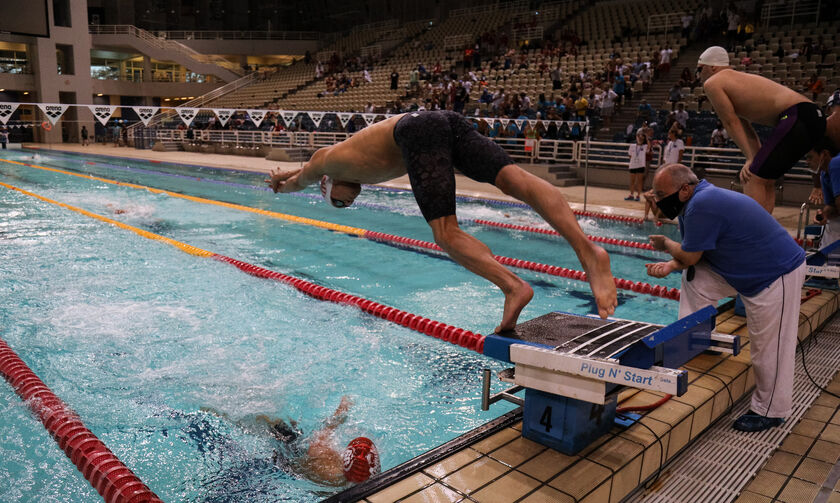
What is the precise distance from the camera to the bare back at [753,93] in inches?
123

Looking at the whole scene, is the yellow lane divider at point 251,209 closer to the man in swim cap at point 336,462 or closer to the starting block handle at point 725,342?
the man in swim cap at point 336,462

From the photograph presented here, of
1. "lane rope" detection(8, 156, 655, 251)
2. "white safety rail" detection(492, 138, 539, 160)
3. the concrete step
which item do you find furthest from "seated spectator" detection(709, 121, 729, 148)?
"lane rope" detection(8, 156, 655, 251)

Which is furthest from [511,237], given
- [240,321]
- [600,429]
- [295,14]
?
[295,14]

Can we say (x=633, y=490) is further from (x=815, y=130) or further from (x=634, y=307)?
(x=634, y=307)

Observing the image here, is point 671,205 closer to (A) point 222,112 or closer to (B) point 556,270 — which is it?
(B) point 556,270

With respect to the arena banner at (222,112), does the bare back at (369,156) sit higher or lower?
lower

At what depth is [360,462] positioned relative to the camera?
85.9 inches

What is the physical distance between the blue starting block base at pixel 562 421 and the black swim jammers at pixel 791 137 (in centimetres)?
187

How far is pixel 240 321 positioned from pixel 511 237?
4.22m

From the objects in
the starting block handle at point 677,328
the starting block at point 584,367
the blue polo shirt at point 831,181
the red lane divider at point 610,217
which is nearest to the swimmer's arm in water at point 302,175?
the starting block at point 584,367

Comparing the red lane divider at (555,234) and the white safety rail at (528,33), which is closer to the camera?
the red lane divider at (555,234)

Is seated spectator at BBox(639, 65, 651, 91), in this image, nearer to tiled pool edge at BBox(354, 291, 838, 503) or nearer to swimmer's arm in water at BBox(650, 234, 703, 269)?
swimmer's arm in water at BBox(650, 234, 703, 269)

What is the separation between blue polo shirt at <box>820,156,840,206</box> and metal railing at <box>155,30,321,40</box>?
108ft

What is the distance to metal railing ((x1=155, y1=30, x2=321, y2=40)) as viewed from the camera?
32.5 meters
